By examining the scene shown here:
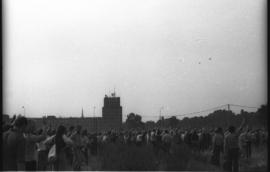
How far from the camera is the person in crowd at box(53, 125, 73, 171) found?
988 cm

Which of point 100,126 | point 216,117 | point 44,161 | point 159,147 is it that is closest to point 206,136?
point 159,147

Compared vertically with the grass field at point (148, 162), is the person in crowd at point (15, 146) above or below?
above

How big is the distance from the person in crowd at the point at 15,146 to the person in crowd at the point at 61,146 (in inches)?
76.7

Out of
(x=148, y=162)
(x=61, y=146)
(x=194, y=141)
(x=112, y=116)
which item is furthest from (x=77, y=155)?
(x=112, y=116)

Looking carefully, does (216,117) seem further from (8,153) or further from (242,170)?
(8,153)

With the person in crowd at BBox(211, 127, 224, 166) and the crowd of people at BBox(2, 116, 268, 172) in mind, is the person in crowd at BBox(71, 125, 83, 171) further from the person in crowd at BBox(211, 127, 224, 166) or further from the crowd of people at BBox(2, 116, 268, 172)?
the person in crowd at BBox(211, 127, 224, 166)

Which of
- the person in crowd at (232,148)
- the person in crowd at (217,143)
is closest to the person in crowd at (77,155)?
the person in crowd at (232,148)

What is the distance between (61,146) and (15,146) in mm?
2210

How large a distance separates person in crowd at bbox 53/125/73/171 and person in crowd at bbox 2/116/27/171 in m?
1.95

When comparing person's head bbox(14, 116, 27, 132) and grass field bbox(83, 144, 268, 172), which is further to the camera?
grass field bbox(83, 144, 268, 172)

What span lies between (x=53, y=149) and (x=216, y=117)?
45.1 meters

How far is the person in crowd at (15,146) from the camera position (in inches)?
303

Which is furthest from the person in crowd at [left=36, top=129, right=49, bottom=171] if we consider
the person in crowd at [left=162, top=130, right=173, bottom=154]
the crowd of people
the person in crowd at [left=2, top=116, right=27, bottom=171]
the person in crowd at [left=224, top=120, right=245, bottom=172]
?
the person in crowd at [left=162, top=130, right=173, bottom=154]

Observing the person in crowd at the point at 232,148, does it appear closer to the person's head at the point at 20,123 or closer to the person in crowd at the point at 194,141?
the person's head at the point at 20,123
